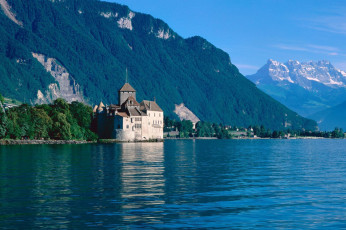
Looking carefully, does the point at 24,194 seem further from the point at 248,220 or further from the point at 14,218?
the point at 248,220

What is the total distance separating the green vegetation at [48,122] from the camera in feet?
451

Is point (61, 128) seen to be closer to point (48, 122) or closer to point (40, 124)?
point (48, 122)

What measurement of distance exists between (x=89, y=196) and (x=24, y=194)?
481 centimetres

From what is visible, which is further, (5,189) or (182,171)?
(182,171)

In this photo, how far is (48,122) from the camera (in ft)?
494

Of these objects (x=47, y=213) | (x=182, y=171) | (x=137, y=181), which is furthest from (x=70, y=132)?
(x=47, y=213)

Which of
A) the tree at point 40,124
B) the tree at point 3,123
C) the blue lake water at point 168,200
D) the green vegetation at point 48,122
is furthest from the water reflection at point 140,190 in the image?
the tree at point 40,124

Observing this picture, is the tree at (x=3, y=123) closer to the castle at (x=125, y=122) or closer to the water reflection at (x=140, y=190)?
the castle at (x=125, y=122)

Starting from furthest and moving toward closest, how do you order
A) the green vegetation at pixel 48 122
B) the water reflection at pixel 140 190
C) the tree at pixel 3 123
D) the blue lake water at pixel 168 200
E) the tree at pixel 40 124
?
the tree at pixel 40 124
the green vegetation at pixel 48 122
the tree at pixel 3 123
the water reflection at pixel 140 190
the blue lake water at pixel 168 200

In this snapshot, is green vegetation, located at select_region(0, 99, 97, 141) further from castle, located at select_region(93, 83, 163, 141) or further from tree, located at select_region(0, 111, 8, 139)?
castle, located at select_region(93, 83, 163, 141)

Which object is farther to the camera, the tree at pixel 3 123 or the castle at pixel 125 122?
the castle at pixel 125 122

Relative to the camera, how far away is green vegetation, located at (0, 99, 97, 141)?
5413 inches

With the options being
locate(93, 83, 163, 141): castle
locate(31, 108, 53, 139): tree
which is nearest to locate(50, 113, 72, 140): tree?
locate(31, 108, 53, 139): tree

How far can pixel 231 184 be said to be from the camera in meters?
44.1
